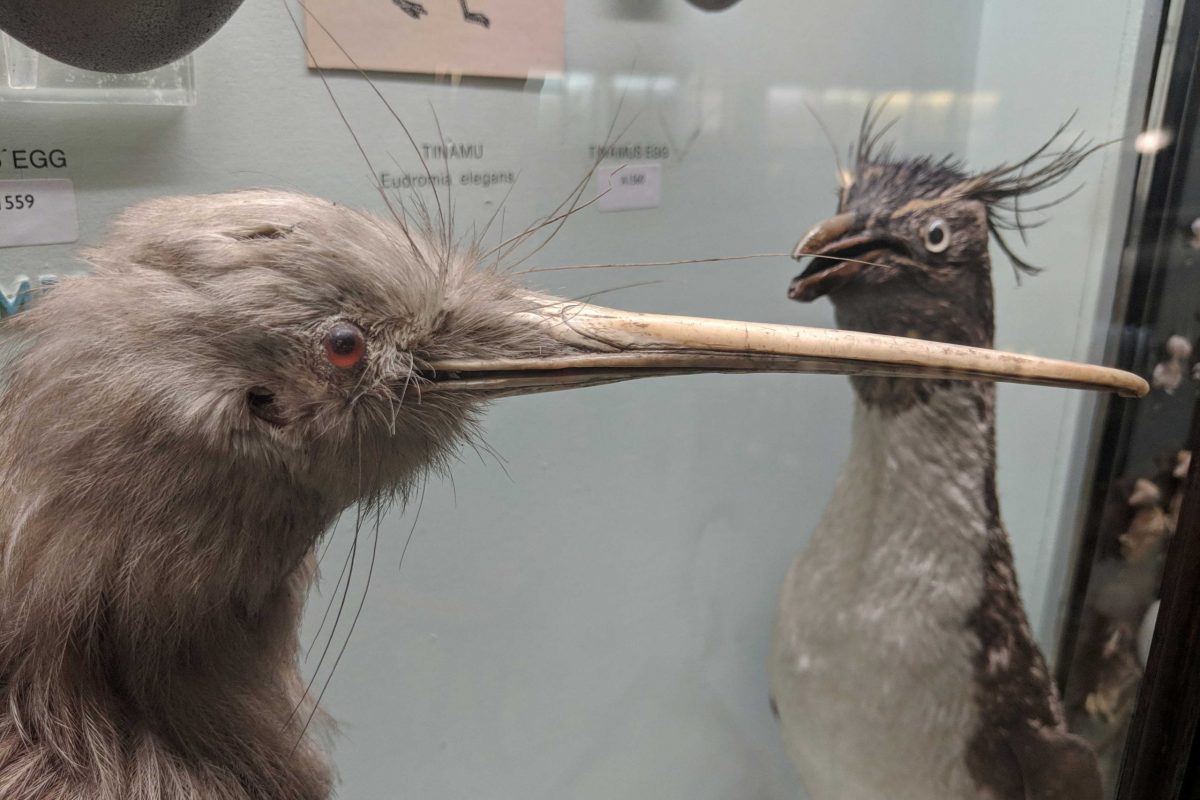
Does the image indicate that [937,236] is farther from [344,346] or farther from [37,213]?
[37,213]

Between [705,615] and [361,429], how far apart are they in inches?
35.2

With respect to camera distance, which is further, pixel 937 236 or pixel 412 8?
pixel 937 236

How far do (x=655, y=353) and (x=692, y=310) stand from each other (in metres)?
0.58

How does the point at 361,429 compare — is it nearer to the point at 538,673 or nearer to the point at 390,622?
the point at 390,622

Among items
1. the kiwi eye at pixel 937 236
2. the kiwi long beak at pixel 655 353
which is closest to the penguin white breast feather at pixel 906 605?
the kiwi eye at pixel 937 236

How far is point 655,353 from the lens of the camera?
1.68ft

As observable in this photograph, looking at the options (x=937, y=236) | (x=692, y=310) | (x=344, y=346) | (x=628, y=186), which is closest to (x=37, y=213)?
(x=344, y=346)

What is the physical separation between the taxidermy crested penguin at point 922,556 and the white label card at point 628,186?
20 cm

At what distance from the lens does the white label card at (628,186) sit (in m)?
0.95

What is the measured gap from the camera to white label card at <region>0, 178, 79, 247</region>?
589mm

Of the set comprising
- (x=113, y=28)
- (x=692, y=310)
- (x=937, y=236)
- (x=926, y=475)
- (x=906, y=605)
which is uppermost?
(x=113, y=28)

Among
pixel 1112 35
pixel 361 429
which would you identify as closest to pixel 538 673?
pixel 361 429

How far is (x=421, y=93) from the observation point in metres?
0.78

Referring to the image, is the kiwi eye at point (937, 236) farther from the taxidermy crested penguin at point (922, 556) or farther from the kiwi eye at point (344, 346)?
the kiwi eye at point (344, 346)
